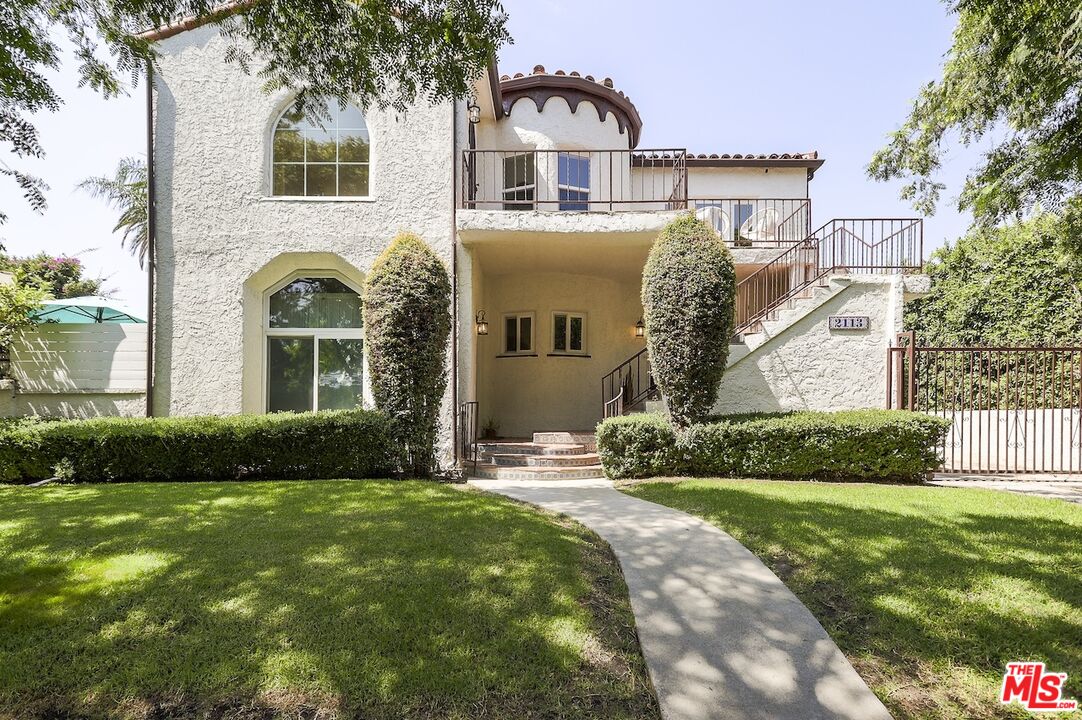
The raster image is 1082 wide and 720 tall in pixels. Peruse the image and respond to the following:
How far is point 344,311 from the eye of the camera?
9.95 metres

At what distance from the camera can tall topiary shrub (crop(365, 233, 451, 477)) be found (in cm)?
792

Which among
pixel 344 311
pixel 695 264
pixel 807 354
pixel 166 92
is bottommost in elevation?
pixel 807 354

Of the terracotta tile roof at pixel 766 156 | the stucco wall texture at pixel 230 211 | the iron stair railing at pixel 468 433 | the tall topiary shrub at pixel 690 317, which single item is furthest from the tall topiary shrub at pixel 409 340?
the terracotta tile roof at pixel 766 156

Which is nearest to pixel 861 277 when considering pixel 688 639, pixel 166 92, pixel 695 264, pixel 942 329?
pixel 695 264

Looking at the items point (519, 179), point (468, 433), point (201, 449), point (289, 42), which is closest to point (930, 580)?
point (289, 42)

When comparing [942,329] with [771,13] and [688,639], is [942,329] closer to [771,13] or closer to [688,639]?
[771,13]

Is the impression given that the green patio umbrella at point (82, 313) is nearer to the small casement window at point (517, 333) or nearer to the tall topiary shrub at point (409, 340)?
the tall topiary shrub at point (409, 340)

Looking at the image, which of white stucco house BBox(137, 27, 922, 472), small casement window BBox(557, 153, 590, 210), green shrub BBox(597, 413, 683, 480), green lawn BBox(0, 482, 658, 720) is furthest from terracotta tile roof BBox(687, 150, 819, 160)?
green lawn BBox(0, 482, 658, 720)

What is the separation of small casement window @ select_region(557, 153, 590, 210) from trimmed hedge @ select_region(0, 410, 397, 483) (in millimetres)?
7269

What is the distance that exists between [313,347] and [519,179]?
6241mm

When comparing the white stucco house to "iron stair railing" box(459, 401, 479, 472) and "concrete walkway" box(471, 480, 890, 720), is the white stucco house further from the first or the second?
"concrete walkway" box(471, 480, 890, 720)

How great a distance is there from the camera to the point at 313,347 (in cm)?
995

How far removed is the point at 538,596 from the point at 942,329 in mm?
15775

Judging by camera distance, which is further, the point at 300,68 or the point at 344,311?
the point at 344,311
